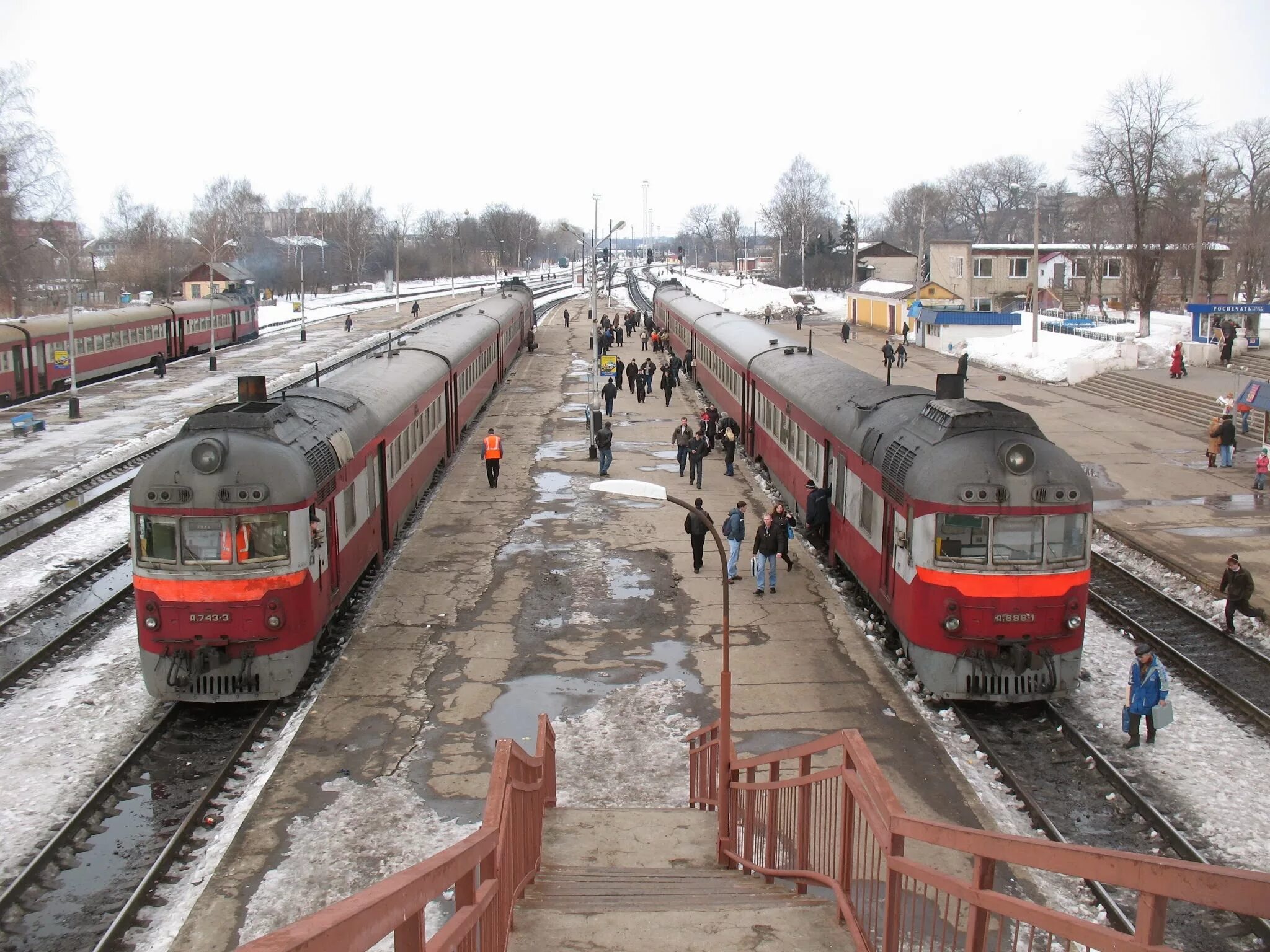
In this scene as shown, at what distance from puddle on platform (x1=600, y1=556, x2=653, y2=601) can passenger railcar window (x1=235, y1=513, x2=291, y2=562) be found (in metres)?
6.42

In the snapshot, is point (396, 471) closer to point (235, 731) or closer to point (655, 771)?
point (235, 731)

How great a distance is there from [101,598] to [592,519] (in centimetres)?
935

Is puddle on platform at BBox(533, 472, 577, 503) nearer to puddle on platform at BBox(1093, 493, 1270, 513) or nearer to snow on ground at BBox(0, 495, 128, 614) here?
snow on ground at BBox(0, 495, 128, 614)

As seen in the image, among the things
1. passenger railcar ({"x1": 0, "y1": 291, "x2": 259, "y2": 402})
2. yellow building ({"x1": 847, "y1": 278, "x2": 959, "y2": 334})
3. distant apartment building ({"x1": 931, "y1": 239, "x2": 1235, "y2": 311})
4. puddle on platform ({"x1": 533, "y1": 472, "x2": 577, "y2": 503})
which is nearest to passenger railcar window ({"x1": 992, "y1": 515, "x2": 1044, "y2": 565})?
puddle on platform ({"x1": 533, "y1": 472, "x2": 577, "y2": 503})

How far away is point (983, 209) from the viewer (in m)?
152

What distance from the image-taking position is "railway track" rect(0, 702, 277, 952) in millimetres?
9484

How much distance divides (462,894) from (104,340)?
46818mm

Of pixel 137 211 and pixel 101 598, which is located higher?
pixel 137 211

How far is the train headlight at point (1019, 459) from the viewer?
12945 millimetres

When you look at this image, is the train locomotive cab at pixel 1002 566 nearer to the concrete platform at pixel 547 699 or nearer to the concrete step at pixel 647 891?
the concrete platform at pixel 547 699

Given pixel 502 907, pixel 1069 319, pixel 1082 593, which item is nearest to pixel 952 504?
pixel 1082 593

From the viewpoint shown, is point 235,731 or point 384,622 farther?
point 384,622

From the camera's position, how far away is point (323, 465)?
1477 cm

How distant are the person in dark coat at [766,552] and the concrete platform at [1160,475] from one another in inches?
281
